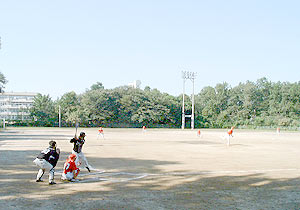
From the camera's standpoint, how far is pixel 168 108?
326 feet

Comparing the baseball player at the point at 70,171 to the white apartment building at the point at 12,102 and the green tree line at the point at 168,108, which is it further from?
the white apartment building at the point at 12,102

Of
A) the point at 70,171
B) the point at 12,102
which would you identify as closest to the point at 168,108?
the point at 12,102

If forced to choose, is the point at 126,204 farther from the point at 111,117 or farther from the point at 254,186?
the point at 111,117

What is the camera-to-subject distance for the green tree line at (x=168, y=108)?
95.3 metres

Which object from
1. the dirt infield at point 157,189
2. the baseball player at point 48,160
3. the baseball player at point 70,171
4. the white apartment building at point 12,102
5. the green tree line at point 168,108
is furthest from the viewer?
the white apartment building at point 12,102

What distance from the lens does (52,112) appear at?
98.6m

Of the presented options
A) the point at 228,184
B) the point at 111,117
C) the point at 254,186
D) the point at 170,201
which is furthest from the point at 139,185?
the point at 111,117

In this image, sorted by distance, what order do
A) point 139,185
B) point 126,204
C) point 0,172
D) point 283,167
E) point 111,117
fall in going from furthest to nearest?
point 111,117 < point 283,167 < point 0,172 < point 139,185 < point 126,204

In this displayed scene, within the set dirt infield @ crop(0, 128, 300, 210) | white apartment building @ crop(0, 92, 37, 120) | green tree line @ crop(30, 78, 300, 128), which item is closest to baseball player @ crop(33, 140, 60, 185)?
dirt infield @ crop(0, 128, 300, 210)

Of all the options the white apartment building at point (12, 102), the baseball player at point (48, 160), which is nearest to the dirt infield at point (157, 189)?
the baseball player at point (48, 160)

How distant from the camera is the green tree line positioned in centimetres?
9531

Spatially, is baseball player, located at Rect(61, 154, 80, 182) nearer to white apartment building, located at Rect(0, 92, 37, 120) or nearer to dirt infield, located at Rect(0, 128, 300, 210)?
dirt infield, located at Rect(0, 128, 300, 210)

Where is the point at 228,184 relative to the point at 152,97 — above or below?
below

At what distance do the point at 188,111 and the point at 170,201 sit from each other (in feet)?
311
